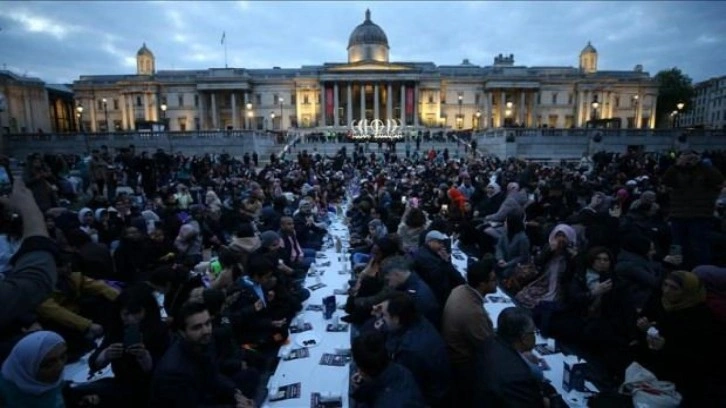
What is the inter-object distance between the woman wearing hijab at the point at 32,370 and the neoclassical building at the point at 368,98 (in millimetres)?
64850

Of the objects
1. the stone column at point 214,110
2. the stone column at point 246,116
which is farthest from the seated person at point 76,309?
the stone column at point 214,110

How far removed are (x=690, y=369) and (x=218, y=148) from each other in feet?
122

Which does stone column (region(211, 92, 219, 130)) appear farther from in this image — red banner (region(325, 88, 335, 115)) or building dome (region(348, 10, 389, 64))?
building dome (region(348, 10, 389, 64))

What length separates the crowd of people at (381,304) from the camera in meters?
3.26

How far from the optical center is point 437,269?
591 cm

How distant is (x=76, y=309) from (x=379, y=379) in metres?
4.86

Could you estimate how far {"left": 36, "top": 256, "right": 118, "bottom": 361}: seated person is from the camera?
543 cm

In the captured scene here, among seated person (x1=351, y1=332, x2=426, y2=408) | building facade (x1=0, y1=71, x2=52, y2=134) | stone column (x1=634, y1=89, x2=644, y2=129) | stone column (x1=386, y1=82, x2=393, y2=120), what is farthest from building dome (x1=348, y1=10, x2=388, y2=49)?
seated person (x1=351, y1=332, x2=426, y2=408)

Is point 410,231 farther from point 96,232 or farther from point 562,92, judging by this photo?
point 562,92

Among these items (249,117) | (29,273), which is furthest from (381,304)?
(249,117)

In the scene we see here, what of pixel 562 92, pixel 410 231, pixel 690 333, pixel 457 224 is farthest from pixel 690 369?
pixel 562 92

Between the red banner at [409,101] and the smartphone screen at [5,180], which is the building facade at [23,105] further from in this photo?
the red banner at [409,101]

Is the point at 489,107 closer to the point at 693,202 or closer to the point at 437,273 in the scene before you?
the point at 693,202

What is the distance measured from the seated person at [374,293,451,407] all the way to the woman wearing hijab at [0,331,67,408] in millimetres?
2574
